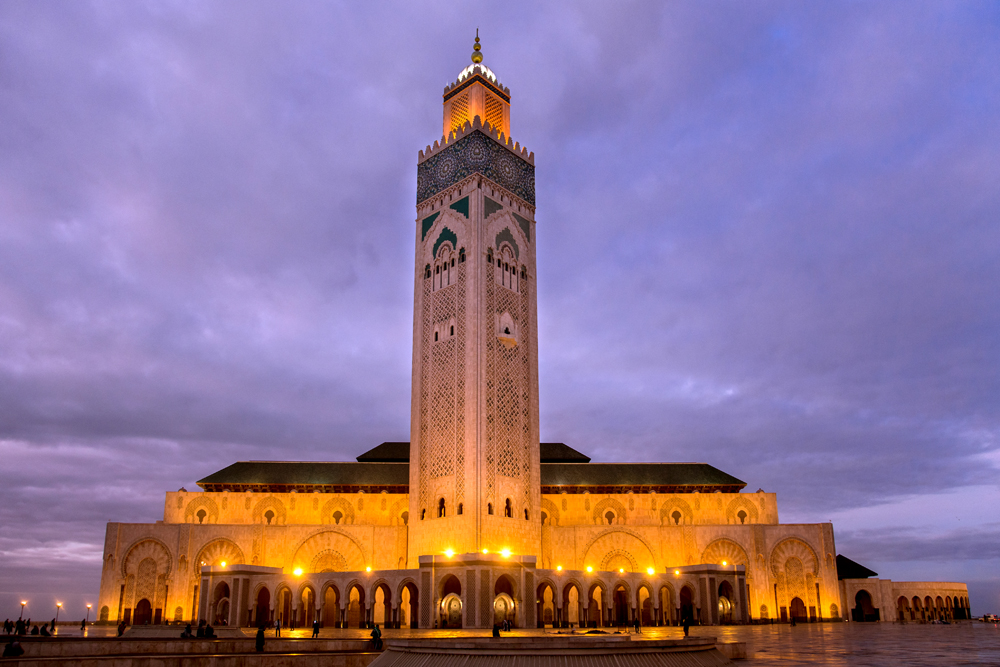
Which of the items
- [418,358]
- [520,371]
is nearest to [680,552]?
[520,371]

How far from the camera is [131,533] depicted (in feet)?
127

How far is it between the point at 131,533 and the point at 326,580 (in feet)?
38.3

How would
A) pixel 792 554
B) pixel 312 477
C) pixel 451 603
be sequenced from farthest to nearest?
1. pixel 312 477
2. pixel 792 554
3. pixel 451 603

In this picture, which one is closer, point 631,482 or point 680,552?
point 680,552

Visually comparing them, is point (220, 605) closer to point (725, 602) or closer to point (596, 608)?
point (596, 608)

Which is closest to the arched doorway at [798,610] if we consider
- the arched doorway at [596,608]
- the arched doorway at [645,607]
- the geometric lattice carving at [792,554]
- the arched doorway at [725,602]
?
the geometric lattice carving at [792,554]

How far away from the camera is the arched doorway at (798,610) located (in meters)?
39.7

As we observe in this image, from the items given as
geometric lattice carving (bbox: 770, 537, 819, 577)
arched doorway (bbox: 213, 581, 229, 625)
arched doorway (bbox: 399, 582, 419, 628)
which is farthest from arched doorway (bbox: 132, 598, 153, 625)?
geometric lattice carving (bbox: 770, 537, 819, 577)

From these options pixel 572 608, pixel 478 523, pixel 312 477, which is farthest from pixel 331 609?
pixel 572 608

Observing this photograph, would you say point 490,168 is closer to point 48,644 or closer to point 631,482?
point 631,482

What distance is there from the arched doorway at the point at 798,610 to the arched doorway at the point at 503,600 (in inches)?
679

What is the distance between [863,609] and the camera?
44.0m

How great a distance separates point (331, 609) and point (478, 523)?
1010cm

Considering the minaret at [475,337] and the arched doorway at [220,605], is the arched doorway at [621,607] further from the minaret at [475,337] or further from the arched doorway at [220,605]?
the arched doorway at [220,605]
